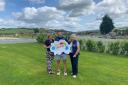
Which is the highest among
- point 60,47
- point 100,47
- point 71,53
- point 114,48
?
point 60,47

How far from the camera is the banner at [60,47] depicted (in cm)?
1200

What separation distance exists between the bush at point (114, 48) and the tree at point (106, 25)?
2545 inches

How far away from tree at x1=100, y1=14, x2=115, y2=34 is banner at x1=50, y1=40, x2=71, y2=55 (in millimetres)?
80319

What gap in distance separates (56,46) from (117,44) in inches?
621

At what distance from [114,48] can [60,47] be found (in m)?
15.4

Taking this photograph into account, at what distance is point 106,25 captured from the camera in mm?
92000

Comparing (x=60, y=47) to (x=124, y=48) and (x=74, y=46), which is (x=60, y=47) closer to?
(x=74, y=46)

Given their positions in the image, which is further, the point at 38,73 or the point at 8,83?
the point at 38,73

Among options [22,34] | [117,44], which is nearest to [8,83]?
[117,44]

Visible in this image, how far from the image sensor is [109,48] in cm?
2762

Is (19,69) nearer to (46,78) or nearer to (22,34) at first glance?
(46,78)

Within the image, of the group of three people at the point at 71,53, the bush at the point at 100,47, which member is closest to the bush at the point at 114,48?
the bush at the point at 100,47

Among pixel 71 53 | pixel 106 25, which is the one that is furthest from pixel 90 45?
pixel 106 25

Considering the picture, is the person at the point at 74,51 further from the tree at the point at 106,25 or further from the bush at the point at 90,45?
the tree at the point at 106,25
